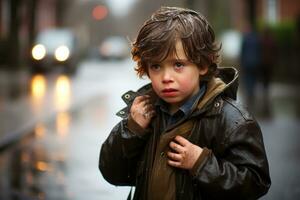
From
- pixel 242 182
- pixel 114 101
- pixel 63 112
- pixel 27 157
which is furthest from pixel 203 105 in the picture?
pixel 114 101

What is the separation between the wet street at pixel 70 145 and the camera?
7.50m

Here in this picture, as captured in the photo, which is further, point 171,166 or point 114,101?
point 114,101

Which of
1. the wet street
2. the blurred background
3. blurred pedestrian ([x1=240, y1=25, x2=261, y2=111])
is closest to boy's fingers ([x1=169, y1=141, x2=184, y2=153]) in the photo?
the blurred background

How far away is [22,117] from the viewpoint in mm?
14062

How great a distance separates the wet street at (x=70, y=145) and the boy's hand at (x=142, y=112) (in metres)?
4.30

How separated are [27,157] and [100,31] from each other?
91.2 metres

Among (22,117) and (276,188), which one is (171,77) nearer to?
(276,188)

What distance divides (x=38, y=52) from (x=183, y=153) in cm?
3070

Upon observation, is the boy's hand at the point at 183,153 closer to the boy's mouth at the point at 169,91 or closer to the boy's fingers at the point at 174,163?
the boy's fingers at the point at 174,163

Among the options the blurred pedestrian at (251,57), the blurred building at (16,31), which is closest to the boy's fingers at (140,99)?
the blurred pedestrian at (251,57)

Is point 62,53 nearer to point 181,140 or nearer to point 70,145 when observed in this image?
point 70,145

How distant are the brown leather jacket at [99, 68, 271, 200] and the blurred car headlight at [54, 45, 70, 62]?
30091mm

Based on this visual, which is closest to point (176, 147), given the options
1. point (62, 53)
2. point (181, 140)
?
point (181, 140)

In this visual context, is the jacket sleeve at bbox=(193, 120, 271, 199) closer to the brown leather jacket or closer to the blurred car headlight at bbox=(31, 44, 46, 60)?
the brown leather jacket
